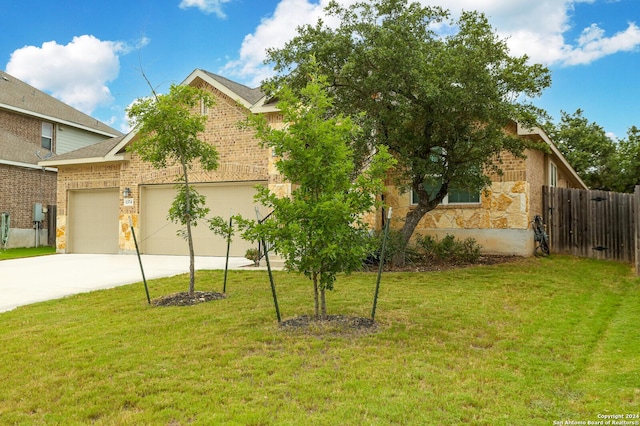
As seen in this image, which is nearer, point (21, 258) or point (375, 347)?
point (375, 347)

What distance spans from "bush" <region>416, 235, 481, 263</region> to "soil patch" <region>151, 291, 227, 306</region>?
20.8 ft

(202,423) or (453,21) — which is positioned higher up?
(453,21)

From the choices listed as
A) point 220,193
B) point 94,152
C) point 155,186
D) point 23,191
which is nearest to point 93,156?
point 94,152

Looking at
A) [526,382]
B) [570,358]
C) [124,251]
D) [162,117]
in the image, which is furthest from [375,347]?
[124,251]

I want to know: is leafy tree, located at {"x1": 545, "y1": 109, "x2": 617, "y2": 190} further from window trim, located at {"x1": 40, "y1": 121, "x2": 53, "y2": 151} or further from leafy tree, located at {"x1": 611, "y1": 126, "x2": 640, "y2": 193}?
window trim, located at {"x1": 40, "y1": 121, "x2": 53, "y2": 151}

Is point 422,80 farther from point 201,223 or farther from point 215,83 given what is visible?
point 201,223

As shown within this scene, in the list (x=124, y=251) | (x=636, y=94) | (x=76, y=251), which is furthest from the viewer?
(x=636, y=94)

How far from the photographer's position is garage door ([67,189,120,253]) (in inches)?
703

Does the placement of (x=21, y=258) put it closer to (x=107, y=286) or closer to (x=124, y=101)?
(x=107, y=286)

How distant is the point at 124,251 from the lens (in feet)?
56.0

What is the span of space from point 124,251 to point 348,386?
14.8 meters

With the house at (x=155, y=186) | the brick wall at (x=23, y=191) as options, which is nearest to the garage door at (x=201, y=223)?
the house at (x=155, y=186)

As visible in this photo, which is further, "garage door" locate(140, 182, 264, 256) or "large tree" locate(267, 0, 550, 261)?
"garage door" locate(140, 182, 264, 256)

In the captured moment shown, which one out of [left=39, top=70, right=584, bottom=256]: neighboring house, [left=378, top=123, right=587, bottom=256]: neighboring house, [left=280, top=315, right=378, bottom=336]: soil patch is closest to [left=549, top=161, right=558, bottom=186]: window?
[left=39, top=70, right=584, bottom=256]: neighboring house
